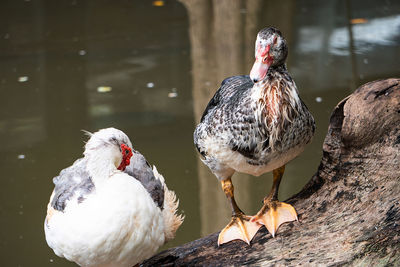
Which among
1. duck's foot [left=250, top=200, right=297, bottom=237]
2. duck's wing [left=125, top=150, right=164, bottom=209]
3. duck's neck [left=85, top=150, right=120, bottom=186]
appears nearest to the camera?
duck's neck [left=85, top=150, right=120, bottom=186]

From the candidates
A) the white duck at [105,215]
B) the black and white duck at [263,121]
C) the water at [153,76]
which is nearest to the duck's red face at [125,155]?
the white duck at [105,215]

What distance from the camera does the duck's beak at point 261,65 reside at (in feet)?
7.54

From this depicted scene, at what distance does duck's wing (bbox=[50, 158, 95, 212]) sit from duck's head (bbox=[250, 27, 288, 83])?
84cm

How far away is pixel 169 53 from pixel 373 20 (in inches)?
105

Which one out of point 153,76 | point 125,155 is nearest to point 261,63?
point 125,155

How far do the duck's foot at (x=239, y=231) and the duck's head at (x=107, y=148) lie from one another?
61cm

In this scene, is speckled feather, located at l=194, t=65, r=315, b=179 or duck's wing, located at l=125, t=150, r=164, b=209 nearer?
speckled feather, located at l=194, t=65, r=315, b=179

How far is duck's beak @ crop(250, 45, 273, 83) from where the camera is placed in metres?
2.30

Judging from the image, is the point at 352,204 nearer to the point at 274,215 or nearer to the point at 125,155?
the point at 274,215

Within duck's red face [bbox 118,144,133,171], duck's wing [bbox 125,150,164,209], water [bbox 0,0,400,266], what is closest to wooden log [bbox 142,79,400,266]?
duck's wing [bbox 125,150,164,209]

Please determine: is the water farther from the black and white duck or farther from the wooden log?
the black and white duck

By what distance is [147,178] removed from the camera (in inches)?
110

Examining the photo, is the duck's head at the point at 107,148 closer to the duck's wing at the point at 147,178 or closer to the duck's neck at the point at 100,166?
the duck's neck at the point at 100,166

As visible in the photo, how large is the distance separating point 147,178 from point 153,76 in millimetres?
3191
